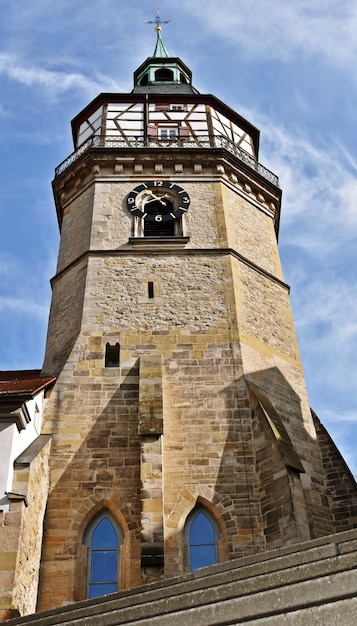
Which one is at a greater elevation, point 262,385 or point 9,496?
point 262,385

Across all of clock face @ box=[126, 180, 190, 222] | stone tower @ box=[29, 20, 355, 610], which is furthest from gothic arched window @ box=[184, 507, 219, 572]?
clock face @ box=[126, 180, 190, 222]

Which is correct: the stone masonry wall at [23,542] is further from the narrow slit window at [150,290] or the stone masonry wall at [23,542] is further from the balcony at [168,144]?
the balcony at [168,144]

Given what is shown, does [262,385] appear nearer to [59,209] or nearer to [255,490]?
[255,490]

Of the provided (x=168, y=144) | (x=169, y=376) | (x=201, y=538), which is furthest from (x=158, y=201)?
(x=201, y=538)

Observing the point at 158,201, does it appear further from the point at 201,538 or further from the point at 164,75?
the point at 164,75

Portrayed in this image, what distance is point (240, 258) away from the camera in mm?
14711

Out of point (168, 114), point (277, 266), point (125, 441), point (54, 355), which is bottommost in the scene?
point (125, 441)

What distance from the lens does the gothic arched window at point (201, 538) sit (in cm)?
1025

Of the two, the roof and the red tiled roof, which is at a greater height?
the roof

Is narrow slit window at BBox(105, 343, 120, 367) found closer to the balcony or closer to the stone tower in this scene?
the stone tower

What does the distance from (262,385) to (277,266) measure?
414 cm

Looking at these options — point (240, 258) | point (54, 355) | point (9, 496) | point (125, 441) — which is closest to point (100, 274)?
point (54, 355)

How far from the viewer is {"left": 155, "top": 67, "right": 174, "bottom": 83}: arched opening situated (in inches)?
1021

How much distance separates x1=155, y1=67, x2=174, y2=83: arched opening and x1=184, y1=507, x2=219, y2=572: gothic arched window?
18.8 meters
